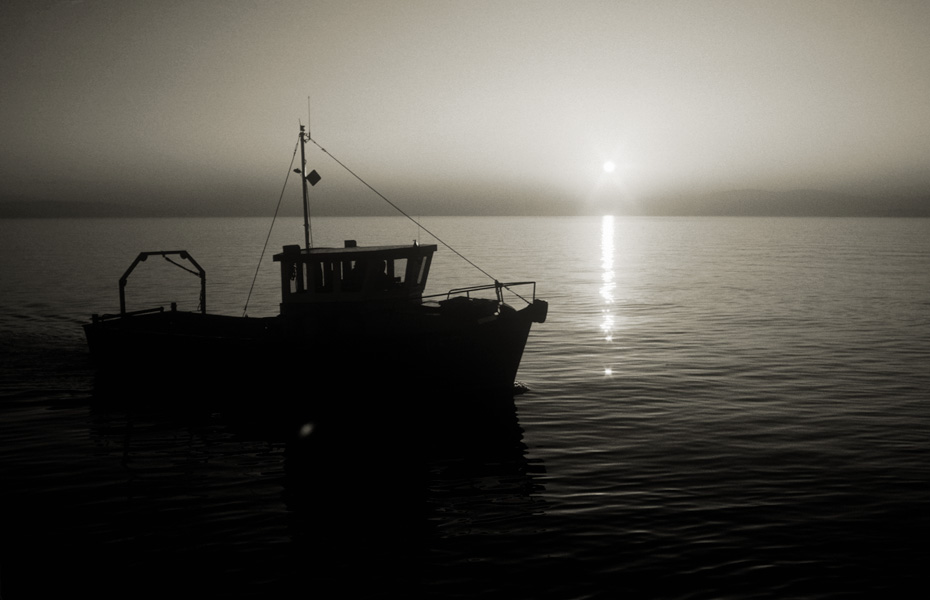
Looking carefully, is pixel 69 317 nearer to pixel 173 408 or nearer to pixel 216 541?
pixel 173 408

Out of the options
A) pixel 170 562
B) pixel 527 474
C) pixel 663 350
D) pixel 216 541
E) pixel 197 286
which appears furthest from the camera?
pixel 197 286

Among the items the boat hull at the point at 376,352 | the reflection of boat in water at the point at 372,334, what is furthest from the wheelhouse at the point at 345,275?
the boat hull at the point at 376,352

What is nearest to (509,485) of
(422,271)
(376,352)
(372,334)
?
(376,352)

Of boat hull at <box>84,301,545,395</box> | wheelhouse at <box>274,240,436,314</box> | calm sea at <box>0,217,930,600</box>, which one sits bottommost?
calm sea at <box>0,217,930,600</box>

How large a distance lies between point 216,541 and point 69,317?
38.0m

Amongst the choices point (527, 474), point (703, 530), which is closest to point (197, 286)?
point (527, 474)

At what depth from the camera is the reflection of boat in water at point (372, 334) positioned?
20891mm

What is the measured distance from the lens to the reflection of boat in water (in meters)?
20.9

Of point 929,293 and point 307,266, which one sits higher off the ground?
point 307,266

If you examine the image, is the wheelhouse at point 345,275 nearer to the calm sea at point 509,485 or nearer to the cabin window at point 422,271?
the cabin window at point 422,271

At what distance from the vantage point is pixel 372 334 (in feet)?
68.3

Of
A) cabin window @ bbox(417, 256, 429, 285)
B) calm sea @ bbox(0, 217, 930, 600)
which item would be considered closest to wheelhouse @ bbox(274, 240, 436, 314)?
cabin window @ bbox(417, 256, 429, 285)

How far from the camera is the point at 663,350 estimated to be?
32.0 metres

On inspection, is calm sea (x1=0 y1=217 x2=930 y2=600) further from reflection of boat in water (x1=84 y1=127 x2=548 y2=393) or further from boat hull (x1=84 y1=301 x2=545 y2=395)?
reflection of boat in water (x1=84 y1=127 x2=548 y2=393)
